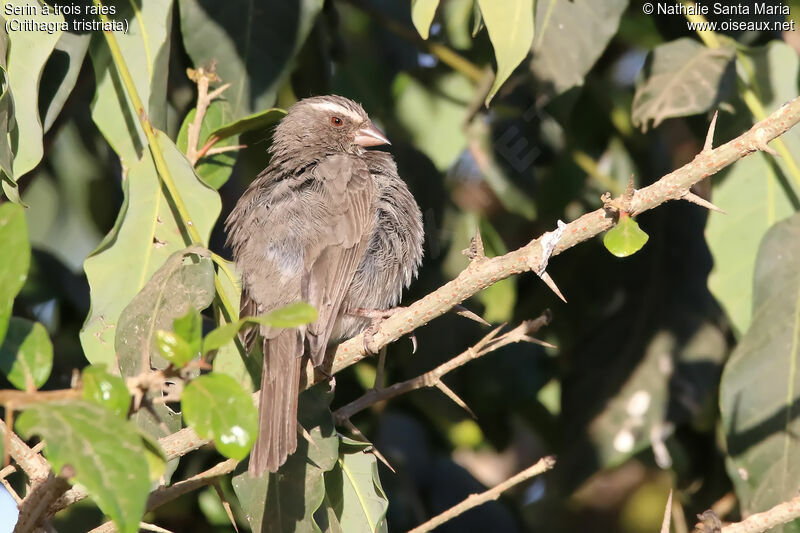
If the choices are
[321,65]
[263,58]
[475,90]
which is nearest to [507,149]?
[475,90]

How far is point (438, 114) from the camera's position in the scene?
5223 millimetres

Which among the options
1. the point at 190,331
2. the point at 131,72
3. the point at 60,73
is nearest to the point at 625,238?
the point at 190,331

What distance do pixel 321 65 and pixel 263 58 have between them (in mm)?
856

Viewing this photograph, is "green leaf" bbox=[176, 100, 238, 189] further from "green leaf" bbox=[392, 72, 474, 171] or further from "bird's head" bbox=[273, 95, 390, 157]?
"green leaf" bbox=[392, 72, 474, 171]

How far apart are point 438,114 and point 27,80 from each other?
240 cm

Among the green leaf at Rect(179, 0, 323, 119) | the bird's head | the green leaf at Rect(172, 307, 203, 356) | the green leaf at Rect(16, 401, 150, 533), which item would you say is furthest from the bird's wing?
the green leaf at Rect(16, 401, 150, 533)

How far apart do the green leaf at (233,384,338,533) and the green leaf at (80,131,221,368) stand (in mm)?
687

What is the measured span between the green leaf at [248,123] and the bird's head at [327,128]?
1068 millimetres

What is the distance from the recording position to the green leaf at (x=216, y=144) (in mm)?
3903

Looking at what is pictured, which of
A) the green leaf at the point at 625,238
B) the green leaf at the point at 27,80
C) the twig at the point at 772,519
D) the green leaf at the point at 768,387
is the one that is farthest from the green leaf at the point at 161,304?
the green leaf at the point at 768,387

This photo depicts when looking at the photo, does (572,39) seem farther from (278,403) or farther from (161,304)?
(161,304)

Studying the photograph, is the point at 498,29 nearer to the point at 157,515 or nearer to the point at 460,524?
the point at 460,524

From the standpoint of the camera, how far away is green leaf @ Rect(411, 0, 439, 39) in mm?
3246

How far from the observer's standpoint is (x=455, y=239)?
486 cm
